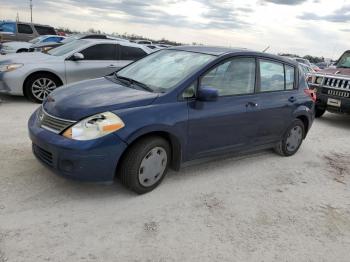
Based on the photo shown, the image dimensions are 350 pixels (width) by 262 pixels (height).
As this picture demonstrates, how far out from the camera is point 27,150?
4883 mm

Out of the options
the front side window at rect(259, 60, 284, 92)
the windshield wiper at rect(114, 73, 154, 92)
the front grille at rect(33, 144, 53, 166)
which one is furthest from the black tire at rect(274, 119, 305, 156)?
the front grille at rect(33, 144, 53, 166)

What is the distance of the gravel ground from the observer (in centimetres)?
305

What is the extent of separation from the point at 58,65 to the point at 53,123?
188 inches

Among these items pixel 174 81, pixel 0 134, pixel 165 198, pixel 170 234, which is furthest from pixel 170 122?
pixel 0 134

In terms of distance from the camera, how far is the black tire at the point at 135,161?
146 inches

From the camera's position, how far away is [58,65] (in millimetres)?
8062

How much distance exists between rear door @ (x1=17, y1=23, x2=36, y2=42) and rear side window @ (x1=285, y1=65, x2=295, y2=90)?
1790cm

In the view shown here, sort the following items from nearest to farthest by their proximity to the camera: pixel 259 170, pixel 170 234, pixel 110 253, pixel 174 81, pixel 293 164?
1. pixel 110 253
2. pixel 170 234
3. pixel 174 81
4. pixel 259 170
5. pixel 293 164

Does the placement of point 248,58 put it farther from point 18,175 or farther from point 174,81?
point 18,175

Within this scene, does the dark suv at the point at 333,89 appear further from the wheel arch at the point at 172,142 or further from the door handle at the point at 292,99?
the wheel arch at the point at 172,142

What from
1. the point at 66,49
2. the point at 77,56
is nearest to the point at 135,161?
the point at 77,56

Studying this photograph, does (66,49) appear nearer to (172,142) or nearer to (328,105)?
(172,142)

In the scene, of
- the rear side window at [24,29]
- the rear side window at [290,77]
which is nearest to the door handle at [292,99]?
the rear side window at [290,77]

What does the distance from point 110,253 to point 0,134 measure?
11.6ft
